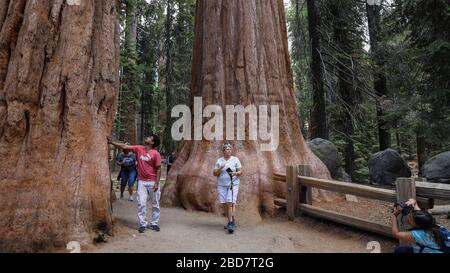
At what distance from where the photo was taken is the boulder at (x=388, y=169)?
12.7 meters

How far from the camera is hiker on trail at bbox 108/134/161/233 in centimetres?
601

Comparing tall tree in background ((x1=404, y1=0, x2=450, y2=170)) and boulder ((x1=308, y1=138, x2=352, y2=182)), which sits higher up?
tall tree in background ((x1=404, y1=0, x2=450, y2=170))

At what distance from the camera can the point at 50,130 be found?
202 inches

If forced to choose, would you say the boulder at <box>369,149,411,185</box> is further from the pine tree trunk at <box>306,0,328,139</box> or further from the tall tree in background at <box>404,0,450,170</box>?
the pine tree trunk at <box>306,0,328,139</box>

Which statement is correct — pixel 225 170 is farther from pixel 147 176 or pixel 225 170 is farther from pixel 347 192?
pixel 347 192

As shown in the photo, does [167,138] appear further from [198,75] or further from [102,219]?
[102,219]

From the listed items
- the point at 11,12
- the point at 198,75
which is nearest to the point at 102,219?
the point at 11,12

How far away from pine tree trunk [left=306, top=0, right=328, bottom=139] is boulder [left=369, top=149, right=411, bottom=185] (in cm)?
245

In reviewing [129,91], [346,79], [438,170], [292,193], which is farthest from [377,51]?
A: [129,91]

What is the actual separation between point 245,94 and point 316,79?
621 centimetres

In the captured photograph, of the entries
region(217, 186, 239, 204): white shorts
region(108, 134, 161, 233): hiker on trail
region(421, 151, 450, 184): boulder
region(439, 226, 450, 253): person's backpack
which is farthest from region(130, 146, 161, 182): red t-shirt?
region(421, 151, 450, 184): boulder

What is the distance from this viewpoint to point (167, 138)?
67.5ft

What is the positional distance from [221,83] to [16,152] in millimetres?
5387

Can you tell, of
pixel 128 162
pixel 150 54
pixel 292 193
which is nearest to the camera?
pixel 292 193
